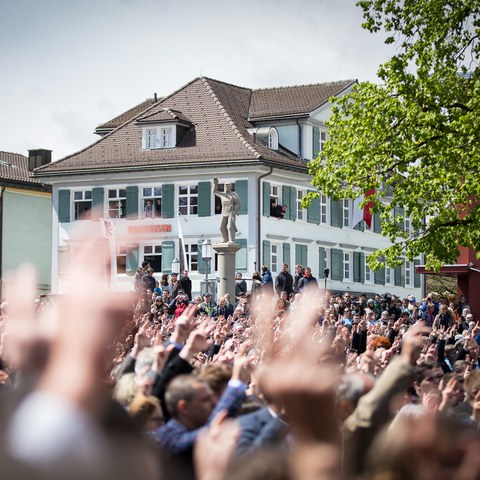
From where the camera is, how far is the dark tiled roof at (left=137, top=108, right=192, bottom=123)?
57938 millimetres

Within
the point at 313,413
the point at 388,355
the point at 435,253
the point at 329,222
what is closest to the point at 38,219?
the point at 329,222

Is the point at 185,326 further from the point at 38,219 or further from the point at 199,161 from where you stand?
the point at 38,219

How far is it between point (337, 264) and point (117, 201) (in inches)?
413

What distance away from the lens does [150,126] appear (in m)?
58.5

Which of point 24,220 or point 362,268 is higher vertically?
point 24,220

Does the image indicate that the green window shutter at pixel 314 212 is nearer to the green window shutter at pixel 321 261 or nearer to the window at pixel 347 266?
the green window shutter at pixel 321 261

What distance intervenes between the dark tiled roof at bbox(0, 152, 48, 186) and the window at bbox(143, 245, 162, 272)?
986cm

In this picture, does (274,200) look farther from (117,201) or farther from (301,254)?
(117,201)

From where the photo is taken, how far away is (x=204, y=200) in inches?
2158

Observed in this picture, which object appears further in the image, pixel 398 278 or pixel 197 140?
pixel 398 278

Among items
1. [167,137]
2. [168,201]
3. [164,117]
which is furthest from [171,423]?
[164,117]

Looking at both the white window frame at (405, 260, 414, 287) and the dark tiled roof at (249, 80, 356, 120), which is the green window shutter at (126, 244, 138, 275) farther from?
the white window frame at (405, 260, 414, 287)

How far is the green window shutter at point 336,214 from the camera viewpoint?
59531 millimetres

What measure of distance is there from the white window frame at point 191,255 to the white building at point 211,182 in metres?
0.05
